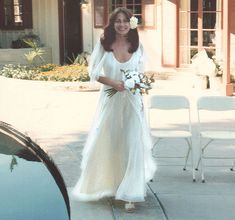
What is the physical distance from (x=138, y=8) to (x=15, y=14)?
539 cm

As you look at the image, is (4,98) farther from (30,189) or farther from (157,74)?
(30,189)

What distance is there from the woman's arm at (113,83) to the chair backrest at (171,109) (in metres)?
1.54

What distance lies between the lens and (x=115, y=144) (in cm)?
616

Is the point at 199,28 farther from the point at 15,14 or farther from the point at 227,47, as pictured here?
the point at 15,14

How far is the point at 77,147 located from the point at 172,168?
1755mm

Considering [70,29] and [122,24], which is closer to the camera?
[122,24]

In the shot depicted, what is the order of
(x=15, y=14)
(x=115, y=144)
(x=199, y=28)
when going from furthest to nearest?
1. (x=15, y=14)
2. (x=199, y=28)
3. (x=115, y=144)

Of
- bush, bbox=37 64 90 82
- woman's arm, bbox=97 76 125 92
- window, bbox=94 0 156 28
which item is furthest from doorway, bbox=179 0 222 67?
woman's arm, bbox=97 76 125 92

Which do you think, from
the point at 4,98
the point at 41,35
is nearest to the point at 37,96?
the point at 4,98

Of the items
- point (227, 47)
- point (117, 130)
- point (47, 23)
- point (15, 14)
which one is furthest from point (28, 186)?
point (15, 14)

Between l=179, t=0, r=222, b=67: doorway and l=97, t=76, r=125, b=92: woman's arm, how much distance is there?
10542 mm

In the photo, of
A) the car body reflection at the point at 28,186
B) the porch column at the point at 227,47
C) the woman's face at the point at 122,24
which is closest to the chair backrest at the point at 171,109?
the woman's face at the point at 122,24

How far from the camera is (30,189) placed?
2.90 metres

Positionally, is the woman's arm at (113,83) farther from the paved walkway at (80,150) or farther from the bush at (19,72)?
the bush at (19,72)
